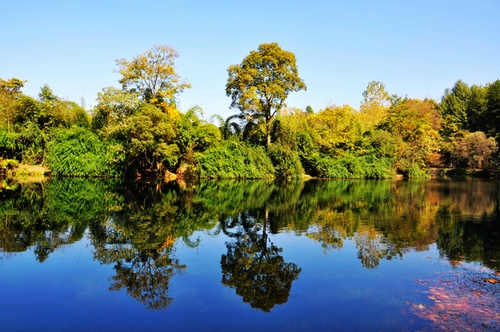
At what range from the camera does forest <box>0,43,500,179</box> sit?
31641mm

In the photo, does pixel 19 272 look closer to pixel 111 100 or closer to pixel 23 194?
pixel 23 194

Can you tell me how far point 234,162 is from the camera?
116 feet

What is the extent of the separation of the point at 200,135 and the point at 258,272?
87.8 feet

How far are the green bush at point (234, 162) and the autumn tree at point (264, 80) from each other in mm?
3458

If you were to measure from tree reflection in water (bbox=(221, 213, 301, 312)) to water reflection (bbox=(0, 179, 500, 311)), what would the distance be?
0.02 metres

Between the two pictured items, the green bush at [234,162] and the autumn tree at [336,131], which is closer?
the green bush at [234,162]

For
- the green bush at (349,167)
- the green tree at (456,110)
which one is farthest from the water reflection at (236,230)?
the green tree at (456,110)

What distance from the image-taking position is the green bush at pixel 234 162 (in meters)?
34.1

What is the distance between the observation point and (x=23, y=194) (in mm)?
17500

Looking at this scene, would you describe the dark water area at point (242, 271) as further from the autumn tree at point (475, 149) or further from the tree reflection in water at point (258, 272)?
the autumn tree at point (475, 149)

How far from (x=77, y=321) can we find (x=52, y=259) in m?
3.25

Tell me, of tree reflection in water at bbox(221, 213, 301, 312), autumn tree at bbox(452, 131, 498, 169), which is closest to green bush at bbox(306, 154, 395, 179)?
autumn tree at bbox(452, 131, 498, 169)

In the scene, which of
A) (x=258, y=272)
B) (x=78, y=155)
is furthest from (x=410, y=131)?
(x=258, y=272)

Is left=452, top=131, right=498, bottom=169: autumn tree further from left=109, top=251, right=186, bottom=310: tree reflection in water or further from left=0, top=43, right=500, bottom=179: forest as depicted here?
left=109, top=251, right=186, bottom=310: tree reflection in water
